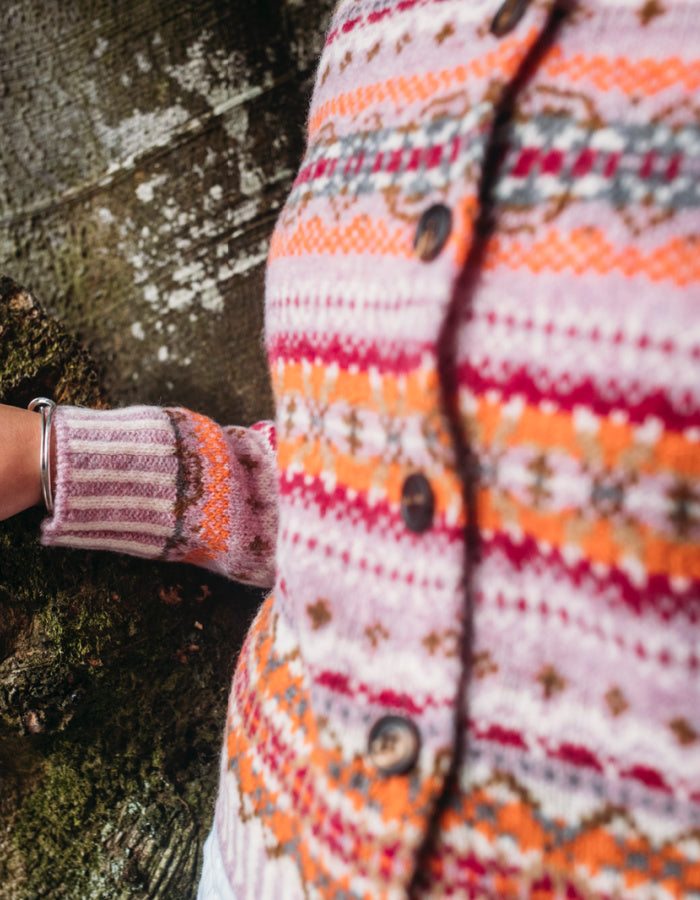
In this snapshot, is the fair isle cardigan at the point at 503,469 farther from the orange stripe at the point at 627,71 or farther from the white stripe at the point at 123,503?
the white stripe at the point at 123,503

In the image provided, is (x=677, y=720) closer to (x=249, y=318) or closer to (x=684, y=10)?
(x=684, y=10)

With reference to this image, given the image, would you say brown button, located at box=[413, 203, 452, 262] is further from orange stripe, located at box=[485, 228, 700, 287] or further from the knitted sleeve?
the knitted sleeve

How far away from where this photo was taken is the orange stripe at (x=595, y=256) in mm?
440

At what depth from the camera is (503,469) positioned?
498 millimetres

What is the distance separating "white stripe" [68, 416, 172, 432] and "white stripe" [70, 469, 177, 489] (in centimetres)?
5

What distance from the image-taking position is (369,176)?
0.56m

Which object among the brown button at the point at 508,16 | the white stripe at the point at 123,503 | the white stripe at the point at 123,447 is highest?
the brown button at the point at 508,16

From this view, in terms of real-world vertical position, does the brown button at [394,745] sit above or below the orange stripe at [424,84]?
below

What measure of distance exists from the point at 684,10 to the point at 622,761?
509 millimetres

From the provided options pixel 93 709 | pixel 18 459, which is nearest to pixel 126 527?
pixel 18 459

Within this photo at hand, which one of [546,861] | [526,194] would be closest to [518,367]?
[526,194]

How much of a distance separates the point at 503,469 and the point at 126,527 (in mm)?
518

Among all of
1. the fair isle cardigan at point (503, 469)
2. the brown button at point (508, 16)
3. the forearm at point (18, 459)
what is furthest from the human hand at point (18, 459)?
the brown button at point (508, 16)

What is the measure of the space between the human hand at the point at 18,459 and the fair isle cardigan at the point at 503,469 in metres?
0.37
